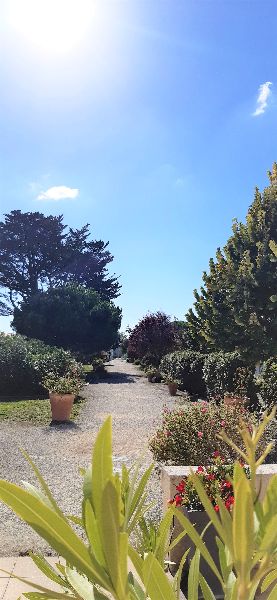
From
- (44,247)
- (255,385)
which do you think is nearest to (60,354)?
(255,385)

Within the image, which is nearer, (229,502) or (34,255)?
(229,502)

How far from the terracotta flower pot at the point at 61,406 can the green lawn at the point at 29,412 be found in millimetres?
291

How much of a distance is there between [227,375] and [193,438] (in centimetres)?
798

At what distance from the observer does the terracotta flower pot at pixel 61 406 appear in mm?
11102

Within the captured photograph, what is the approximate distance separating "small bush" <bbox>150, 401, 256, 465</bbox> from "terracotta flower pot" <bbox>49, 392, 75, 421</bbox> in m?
5.62

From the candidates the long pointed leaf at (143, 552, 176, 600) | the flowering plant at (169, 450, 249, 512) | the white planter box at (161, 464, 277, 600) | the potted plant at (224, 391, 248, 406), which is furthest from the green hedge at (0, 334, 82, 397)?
the long pointed leaf at (143, 552, 176, 600)

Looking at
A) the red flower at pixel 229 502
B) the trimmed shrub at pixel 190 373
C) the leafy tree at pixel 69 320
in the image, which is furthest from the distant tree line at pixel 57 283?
the red flower at pixel 229 502

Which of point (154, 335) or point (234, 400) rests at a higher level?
point (154, 335)

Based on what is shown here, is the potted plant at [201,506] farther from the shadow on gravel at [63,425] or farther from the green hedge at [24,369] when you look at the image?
the green hedge at [24,369]

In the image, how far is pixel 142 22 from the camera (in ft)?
15.4

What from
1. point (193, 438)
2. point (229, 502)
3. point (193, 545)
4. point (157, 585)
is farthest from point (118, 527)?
point (193, 438)

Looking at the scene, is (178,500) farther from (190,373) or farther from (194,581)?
(190,373)

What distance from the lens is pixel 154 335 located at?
79.5ft

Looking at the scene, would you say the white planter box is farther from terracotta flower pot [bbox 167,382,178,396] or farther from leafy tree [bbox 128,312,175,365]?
leafy tree [bbox 128,312,175,365]
